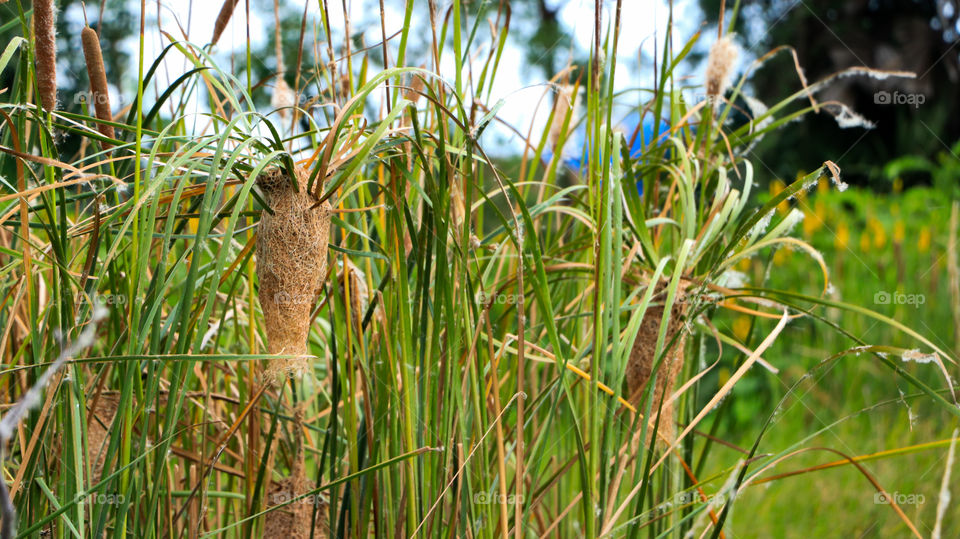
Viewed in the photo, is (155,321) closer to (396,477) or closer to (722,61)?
(396,477)

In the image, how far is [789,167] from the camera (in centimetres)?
492

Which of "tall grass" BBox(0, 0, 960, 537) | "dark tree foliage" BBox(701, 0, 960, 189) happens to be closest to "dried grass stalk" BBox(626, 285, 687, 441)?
"tall grass" BBox(0, 0, 960, 537)

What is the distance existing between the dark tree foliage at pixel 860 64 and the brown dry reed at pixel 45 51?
4835 millimetres

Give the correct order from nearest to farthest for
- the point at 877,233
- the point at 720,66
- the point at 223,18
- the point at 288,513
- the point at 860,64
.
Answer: the point at 223,18 → the point at 288,513 → the point at 720,66 → the point at 877,233 → the point at 860,64

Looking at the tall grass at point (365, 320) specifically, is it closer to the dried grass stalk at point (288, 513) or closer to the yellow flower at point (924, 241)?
the dried grass stalk at point (288, 513)

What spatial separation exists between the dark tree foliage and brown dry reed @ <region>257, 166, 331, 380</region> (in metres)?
4.76

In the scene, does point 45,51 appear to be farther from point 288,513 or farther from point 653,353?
point 653,353

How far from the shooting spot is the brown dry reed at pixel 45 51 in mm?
617

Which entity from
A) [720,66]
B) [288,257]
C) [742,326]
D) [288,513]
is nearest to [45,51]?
[288,257]

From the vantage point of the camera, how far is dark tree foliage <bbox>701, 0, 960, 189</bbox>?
511 centimetres

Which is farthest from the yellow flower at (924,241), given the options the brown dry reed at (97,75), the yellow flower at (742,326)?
the brown dry reed at (97,75)

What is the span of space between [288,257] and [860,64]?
17.3 ft

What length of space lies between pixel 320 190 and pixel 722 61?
2.28 ft

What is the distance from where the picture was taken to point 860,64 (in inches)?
193
